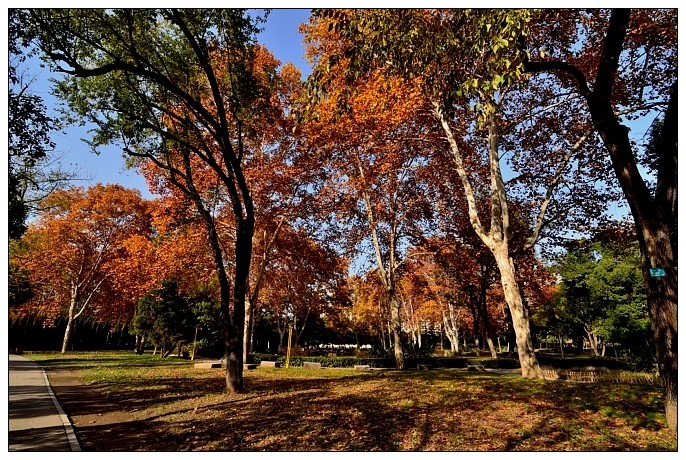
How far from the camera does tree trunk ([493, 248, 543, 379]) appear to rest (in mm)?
12438

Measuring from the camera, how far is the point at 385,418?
24.1ft

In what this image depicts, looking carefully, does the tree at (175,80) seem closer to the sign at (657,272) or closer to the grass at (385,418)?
the grass at (385,418)

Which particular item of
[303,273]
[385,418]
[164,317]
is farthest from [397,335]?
[164,317]

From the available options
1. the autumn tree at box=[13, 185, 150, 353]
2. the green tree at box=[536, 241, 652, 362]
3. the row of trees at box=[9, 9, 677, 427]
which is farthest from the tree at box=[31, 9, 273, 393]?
the green tree at box=[536, 241, 652, 362]

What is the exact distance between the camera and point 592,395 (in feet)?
29.0

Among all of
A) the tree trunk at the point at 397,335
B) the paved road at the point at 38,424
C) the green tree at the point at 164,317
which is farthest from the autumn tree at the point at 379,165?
the green tree at the point at 164,317

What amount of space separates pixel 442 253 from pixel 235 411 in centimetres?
1865

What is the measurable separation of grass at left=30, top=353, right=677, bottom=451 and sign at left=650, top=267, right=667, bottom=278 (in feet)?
7.77

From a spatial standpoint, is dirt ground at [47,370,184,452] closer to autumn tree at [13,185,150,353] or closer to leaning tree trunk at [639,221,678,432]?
leaning tree trunk at [639,221,678,432]

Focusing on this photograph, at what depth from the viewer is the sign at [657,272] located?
20.3ft

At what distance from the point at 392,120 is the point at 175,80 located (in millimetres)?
7384

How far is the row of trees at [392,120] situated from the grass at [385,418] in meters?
1.24
